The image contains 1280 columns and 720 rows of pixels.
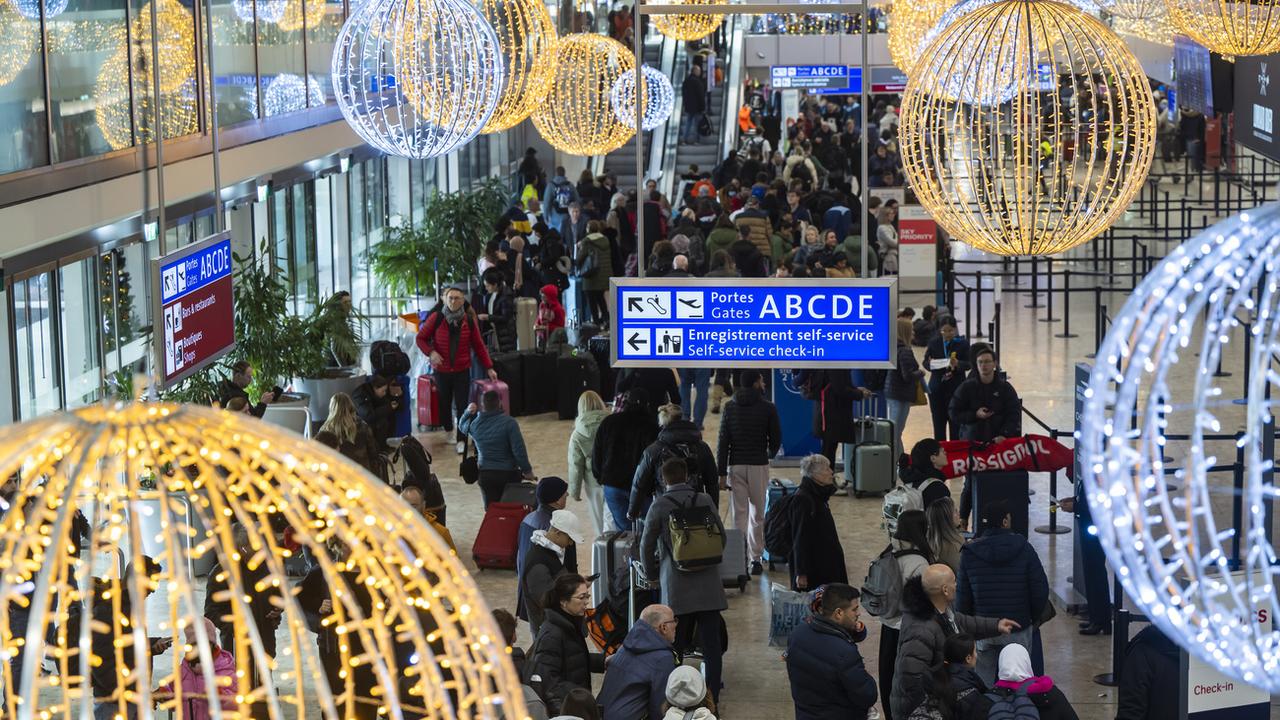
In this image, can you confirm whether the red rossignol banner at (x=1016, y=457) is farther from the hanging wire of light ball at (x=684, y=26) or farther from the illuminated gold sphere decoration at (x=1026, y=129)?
the hanging wire of light ball at (x=684, y=26)

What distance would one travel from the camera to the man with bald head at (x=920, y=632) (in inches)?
323

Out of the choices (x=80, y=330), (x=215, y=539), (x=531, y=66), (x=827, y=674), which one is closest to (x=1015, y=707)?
(x=827, y=674)

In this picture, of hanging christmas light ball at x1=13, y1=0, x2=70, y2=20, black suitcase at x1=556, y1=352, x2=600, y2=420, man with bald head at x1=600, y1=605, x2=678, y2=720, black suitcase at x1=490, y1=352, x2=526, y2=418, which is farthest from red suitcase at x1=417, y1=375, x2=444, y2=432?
man with bald head at x1=600, y1=605, x2=678, y2=720

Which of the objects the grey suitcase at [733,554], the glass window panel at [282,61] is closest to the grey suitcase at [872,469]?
the grey suitcase at [733,554]

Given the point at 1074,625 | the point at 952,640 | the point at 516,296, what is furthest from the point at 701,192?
the point at 952,640

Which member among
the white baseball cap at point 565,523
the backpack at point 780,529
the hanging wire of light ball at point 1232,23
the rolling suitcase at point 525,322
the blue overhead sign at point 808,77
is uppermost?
the blue overhead sign at point 808,77

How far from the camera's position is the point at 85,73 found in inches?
488

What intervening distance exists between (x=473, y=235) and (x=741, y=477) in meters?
9.80

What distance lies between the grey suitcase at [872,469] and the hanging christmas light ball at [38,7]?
628 cm

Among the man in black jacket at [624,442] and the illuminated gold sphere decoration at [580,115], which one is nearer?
the man in black jacket at [624,442]

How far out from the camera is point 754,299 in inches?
371

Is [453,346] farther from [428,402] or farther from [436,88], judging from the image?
[436,88]

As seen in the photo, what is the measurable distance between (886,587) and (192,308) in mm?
4700

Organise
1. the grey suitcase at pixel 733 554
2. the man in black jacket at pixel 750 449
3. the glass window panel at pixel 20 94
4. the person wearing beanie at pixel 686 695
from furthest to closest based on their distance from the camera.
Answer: the man in black jacket at pixel 750 449, the glass window panel at pixel 20 94, the grey suitcase at pixel 733 554, the person wearing beanie at pixel 686 695
